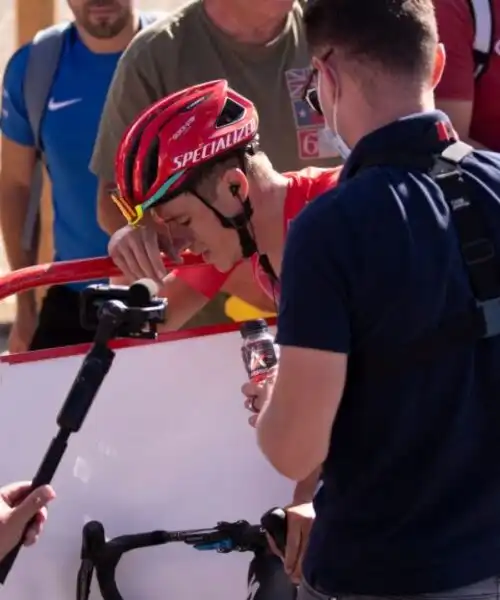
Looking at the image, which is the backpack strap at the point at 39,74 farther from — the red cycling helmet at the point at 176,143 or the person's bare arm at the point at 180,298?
the red cycling helmet at the point at 176,143

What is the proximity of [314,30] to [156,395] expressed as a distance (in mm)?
1364

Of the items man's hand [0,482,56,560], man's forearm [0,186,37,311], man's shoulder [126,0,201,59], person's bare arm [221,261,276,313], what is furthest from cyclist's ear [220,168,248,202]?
man's forearm [0,186,37,311]

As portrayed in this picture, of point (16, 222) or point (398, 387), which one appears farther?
point (16, 222)

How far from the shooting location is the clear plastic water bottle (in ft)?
8.32

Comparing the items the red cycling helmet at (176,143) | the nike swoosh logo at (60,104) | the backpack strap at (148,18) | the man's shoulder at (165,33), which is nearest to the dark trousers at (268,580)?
the red cycling helmet at (176,143)

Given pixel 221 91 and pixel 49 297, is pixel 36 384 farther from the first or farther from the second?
pixel 49 297

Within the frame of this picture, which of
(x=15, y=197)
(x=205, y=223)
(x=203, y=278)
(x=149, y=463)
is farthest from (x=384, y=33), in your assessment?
(x=15, y=197)

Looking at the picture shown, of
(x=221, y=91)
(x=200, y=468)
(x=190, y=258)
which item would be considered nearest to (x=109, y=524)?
(x=200, y=468)

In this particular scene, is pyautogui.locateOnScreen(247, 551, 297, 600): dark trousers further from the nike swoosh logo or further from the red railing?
the nike swoosh logo

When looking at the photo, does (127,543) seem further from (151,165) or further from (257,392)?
(151,165)

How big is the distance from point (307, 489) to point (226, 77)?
142 cm

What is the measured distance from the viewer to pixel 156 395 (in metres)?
3.17

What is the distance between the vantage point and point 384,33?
6.50 ft

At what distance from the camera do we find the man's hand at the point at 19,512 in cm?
237
